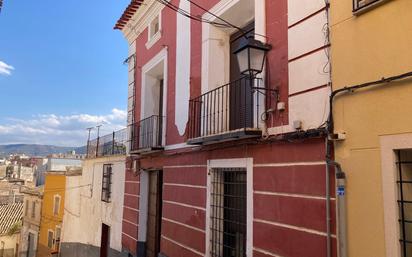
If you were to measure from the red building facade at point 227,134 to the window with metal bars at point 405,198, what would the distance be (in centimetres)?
69

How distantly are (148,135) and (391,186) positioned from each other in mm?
6279

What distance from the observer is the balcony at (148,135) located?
27.6ft

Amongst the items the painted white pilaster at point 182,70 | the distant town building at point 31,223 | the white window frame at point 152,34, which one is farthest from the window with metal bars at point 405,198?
the distant town building at point 31,223

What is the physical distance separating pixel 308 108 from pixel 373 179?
1.10m

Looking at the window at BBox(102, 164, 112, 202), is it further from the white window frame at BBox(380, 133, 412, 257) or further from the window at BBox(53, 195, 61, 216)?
the white window frame at BBox(380, 133, 412, 257)

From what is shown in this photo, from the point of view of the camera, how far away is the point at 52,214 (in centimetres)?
1934

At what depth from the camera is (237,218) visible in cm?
573

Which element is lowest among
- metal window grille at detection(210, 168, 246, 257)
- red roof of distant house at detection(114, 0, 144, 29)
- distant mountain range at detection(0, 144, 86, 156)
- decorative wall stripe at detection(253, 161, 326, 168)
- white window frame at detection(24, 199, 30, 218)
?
white window frame at detection(24, 199, 30, 218)

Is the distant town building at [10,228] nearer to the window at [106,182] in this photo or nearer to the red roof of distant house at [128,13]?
the window at [106,182]

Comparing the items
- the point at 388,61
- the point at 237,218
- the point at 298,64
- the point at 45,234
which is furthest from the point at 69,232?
the point at 388,61

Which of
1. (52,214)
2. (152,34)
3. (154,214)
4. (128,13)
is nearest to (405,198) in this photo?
(154,214)

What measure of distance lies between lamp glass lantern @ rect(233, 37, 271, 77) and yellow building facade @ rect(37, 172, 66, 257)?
14.7 meters

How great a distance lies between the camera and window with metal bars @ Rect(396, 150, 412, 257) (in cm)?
318

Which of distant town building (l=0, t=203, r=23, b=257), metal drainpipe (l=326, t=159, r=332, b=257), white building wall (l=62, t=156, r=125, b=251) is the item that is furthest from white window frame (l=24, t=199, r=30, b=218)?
metal drainpipe (l=326, t=159, r=332, b=257)
